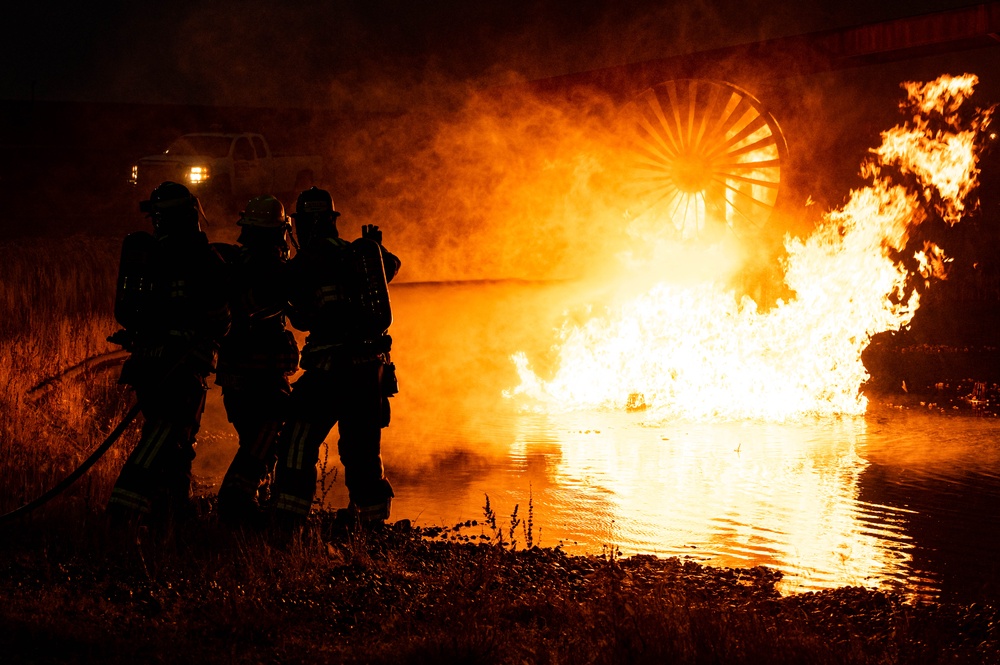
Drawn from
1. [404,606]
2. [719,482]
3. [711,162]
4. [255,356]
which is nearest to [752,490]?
[719,482]

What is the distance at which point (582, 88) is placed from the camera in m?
16.8

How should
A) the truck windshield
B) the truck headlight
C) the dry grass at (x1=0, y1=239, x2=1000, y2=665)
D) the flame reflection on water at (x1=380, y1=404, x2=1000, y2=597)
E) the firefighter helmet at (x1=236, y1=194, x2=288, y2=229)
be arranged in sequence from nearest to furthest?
1. the dry grass at (x1=0, y1=239, x2=1000, y2=665)
2. the firefighter helmet at (x1=236, y1=194, x2=288, y2=229)
3. the flame reflection on water at (x1=380, y1=404, x2=1000, y2=597)
4. the truck headlight
5. the truck windshield

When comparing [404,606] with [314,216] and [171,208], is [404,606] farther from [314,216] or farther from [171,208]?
[171,208]

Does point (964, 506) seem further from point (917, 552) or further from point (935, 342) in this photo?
point (935, 342)

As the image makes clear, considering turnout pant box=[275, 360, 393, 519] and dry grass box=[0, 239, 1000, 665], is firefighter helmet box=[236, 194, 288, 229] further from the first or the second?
dry grass box=[0, 239, 1000, 665]

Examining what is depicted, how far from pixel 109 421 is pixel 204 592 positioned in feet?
19.3

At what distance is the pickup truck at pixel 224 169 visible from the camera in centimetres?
2228

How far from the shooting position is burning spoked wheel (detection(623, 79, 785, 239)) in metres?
14.9

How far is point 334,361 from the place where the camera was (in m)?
6.74

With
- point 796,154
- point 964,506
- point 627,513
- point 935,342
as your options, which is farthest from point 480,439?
point 935,342

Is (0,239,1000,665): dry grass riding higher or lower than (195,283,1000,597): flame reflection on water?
lower

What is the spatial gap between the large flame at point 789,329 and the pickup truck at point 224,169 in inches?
402

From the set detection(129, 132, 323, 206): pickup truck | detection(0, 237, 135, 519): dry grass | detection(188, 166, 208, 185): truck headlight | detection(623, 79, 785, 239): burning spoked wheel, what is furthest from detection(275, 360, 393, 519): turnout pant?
detection(188, 166, 208, 185): truck headlight

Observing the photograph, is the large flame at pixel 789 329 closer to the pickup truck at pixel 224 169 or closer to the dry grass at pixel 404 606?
the dry grass at pixel 404 606
